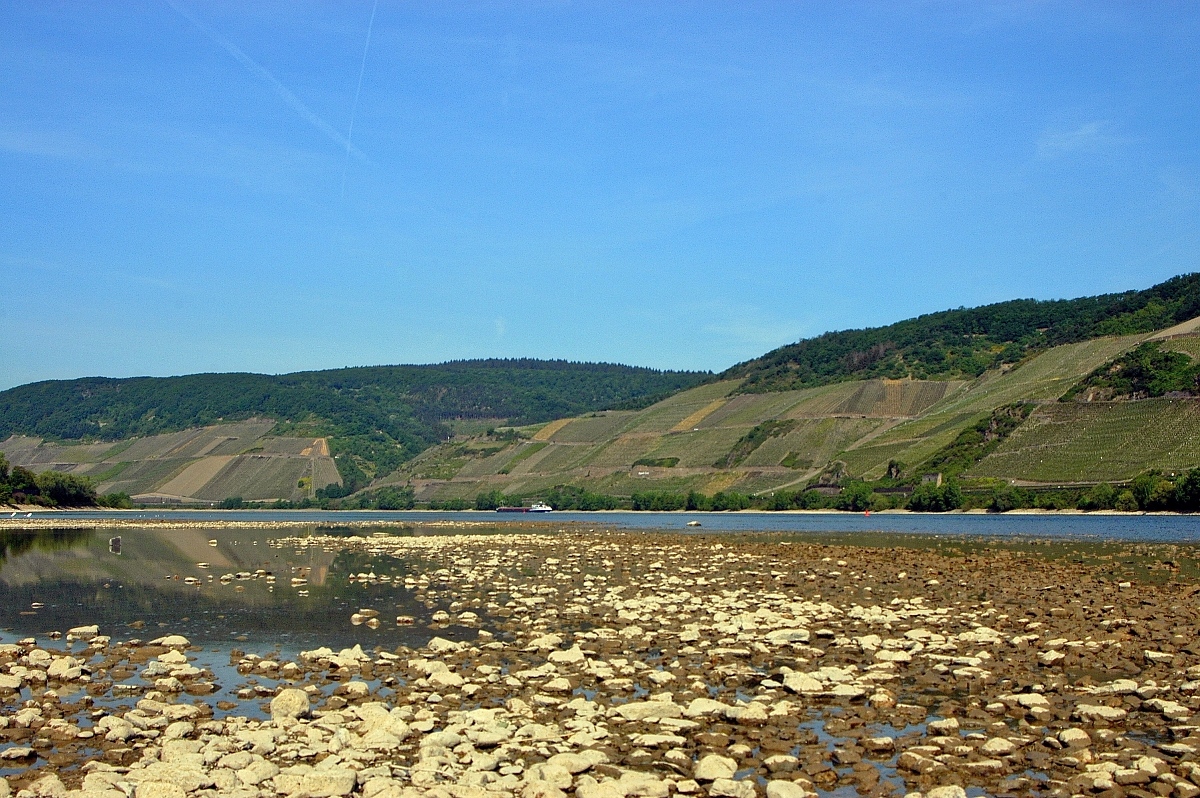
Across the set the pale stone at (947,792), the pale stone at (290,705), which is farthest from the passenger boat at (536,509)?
the pale stone at (947,792)

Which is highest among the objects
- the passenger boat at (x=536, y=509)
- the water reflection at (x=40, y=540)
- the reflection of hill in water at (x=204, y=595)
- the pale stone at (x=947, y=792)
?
the pale stone at (x=947, y=792)

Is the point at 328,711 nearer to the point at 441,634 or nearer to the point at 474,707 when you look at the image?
the point at 474,707

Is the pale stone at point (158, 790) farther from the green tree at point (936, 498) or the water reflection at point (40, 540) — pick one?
the green tree at point (936, 498)

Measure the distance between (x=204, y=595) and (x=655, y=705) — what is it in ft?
69.6

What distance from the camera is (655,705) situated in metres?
15.0

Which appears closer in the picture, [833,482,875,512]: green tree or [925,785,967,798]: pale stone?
[925,785,967,798]: pale stone

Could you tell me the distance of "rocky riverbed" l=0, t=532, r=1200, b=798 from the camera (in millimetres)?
12086

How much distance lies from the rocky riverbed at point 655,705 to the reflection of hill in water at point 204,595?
111cm

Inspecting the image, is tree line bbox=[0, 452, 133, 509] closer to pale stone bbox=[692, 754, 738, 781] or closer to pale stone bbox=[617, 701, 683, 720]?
pale stone bbox=[617, 701, 683, 720]

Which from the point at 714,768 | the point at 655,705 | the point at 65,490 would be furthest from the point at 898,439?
the point at 714,768

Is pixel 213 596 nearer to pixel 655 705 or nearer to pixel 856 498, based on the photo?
pixel 655 705

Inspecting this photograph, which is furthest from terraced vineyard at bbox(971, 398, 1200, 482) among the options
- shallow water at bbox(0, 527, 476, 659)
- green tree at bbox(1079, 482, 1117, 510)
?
shallow water at bbox(0, 527, 476, 659)

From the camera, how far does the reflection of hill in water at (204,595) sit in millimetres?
24312

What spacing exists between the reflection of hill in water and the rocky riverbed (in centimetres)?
111
